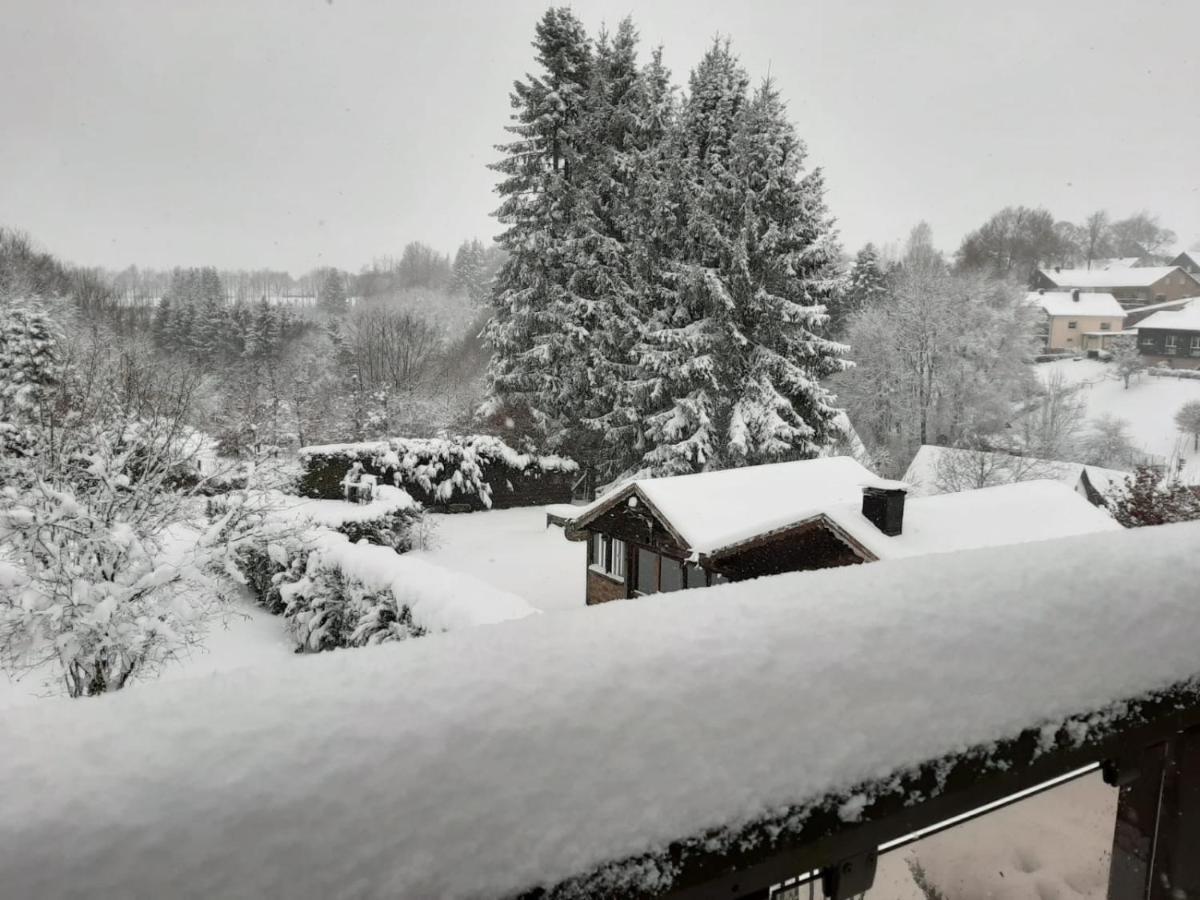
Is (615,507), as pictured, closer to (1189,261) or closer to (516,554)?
(516,554)

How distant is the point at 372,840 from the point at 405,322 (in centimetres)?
3292

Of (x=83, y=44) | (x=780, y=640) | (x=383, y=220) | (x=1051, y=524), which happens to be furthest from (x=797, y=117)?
(x=383, y=220)

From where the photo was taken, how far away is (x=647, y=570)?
12461 mm

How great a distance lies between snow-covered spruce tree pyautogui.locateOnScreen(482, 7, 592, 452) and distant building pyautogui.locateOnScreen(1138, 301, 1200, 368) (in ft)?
95.5

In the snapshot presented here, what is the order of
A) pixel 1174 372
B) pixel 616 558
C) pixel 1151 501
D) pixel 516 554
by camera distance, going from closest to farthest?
pixel 616 558 < pixel 1151 501 < pixel 516 554 < pixel 1174 372

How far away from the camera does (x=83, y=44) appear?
35781 mm

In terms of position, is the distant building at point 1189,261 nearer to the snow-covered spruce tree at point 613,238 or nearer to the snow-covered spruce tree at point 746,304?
the snow-covered spruce tree at point 746,304

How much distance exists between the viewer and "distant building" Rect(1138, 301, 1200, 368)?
33.0m

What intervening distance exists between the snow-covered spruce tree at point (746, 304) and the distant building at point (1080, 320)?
21212 millimetres

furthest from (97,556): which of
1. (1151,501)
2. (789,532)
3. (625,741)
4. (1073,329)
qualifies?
(1073,329)

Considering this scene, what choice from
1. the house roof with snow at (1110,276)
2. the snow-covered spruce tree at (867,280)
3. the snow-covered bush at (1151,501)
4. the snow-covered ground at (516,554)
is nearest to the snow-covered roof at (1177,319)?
the house roof with snow at (1110,276)

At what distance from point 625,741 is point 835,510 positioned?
9.09m

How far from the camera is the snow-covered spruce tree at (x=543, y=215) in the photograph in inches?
867

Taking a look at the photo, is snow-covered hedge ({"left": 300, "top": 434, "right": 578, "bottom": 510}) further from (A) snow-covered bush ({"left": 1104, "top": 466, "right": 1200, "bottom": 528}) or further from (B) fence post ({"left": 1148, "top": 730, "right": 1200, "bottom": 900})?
(B) fence post ({"left": 1148, "top": 730, "right": 1200, "bottom": 900})
